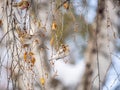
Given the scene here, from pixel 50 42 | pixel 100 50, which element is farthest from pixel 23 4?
pixel 100 50

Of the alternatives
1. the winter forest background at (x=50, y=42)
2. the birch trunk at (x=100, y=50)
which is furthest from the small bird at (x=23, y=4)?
the birch trunk at (x=100, y=50)

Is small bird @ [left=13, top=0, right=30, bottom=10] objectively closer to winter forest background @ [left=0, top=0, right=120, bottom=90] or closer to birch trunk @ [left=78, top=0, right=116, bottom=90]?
winter forest background @ [left=0, top=0, right=120, bottom=90]

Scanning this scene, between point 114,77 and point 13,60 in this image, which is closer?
point 13,60

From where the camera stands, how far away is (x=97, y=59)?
140 centimetres

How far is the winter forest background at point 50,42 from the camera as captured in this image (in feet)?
4.70

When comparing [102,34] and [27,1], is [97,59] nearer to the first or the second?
[102,34]

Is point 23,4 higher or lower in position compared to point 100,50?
higher

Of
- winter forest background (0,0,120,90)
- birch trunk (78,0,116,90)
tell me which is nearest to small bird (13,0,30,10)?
winter forest background (0,0,120,90)

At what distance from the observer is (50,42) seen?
1.52m

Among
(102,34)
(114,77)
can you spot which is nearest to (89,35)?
(102,34)

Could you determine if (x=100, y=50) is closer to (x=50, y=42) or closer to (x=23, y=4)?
(x=50, y=42)

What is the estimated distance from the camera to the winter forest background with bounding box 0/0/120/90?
143 centimetres

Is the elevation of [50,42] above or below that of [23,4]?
below

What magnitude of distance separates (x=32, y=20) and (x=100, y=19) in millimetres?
308
